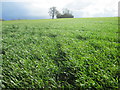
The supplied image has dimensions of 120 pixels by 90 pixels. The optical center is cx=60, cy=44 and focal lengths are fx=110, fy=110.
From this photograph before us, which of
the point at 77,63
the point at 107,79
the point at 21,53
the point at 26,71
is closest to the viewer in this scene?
the point at 107,79

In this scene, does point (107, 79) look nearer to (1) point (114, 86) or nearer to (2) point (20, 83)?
(1) point (114, 86)

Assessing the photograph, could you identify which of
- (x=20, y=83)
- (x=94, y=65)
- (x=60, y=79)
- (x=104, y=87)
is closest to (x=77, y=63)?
Answer: (x=94, y=65)

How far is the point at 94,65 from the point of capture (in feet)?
9.92

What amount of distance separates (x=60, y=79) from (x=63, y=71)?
0.30 metres

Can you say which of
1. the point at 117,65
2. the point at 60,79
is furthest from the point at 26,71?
the point at 117,65

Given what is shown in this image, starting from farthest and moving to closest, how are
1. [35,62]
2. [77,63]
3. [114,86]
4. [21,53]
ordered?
[21,53] → [35,62] → [77,63] → [114,86]

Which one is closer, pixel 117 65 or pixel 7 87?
pixel 7 87

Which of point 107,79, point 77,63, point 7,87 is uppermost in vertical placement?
point 77,63

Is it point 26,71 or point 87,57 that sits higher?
point 87,57

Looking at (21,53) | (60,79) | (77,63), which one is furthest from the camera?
(21,53)

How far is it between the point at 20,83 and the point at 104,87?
188 cm

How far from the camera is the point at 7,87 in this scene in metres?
2.46

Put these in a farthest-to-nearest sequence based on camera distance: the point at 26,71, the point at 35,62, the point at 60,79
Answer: the point at 35,62 → the point at 26,71 → the point at 60,79

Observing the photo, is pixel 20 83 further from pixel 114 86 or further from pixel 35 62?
pixel 114 86
